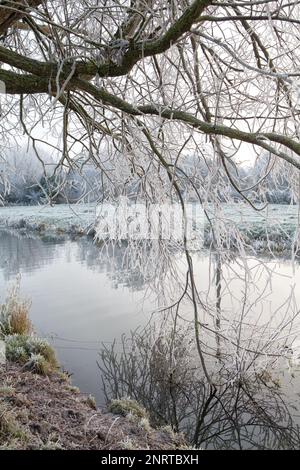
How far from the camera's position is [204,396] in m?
4.48

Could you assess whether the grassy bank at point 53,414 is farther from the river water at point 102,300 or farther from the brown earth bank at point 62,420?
the river water at point 102,300

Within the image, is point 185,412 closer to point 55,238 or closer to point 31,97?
point 31,97

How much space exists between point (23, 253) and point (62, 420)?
10.4 metres

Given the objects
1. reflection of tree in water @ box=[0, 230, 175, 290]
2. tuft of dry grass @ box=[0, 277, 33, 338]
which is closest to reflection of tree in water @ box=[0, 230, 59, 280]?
reflection of tree in water @ box=[0, 230, 175, 290]

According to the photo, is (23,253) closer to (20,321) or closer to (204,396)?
(20,321)

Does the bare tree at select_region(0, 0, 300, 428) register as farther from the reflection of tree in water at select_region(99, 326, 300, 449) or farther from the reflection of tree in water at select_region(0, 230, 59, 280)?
the reflection of tree in water at select_region(0, 230, 59, 280)

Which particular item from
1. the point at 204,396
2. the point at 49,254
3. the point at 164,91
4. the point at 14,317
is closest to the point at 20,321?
the point at 14,317

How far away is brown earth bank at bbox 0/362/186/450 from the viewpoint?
109 inches

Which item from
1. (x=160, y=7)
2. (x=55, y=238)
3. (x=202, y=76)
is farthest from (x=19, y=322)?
(x=55, y=238)

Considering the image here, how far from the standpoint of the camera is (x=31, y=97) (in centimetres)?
321

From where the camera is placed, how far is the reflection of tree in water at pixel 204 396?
3908 mm

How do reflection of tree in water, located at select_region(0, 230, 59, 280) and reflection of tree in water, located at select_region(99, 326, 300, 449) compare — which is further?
reflection of tree in water, located at select_region(0, 230, 59, 280)

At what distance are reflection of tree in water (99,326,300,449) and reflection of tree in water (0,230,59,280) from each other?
5882 mm
